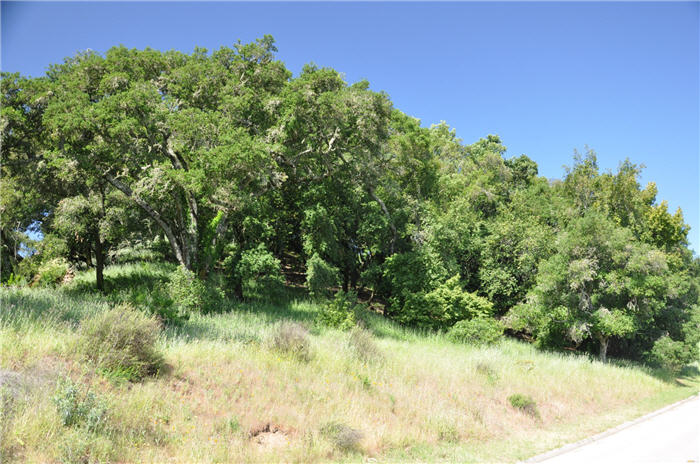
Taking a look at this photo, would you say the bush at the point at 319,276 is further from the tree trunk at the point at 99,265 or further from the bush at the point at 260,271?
the tree trunk at the point at 99,265

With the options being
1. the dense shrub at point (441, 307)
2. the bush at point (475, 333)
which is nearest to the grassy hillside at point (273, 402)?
the bush at point (475, 333)

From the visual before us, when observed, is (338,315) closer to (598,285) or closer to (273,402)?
(273,402)

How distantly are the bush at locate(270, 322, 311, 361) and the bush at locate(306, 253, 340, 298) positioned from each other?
1005 centimetres

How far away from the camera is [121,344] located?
7.28m

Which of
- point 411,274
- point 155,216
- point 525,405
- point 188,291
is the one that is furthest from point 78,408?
point 411,274

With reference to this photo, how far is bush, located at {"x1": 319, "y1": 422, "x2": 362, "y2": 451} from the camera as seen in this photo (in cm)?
666

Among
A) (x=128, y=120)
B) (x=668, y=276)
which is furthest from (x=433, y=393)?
(x=668, y=276)

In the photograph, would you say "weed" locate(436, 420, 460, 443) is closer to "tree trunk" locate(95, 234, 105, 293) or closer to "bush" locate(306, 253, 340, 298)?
"bush" locate(306, 253, 340, 298)

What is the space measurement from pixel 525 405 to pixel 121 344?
10.2m

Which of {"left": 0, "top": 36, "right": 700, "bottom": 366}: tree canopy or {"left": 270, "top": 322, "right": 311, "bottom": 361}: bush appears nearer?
{"left": 270, "top": 322, "right": 311, "bottom": 361}: bush

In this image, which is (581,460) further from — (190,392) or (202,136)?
(202,136)

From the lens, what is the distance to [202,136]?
49.4ft

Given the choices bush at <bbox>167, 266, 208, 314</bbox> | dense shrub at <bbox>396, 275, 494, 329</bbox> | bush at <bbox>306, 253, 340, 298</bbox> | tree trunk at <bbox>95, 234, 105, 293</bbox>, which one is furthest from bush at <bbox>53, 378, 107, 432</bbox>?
dense shrub at <bbox>396, 275, 494, 329</bbox>

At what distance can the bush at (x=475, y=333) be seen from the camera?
1893cm
